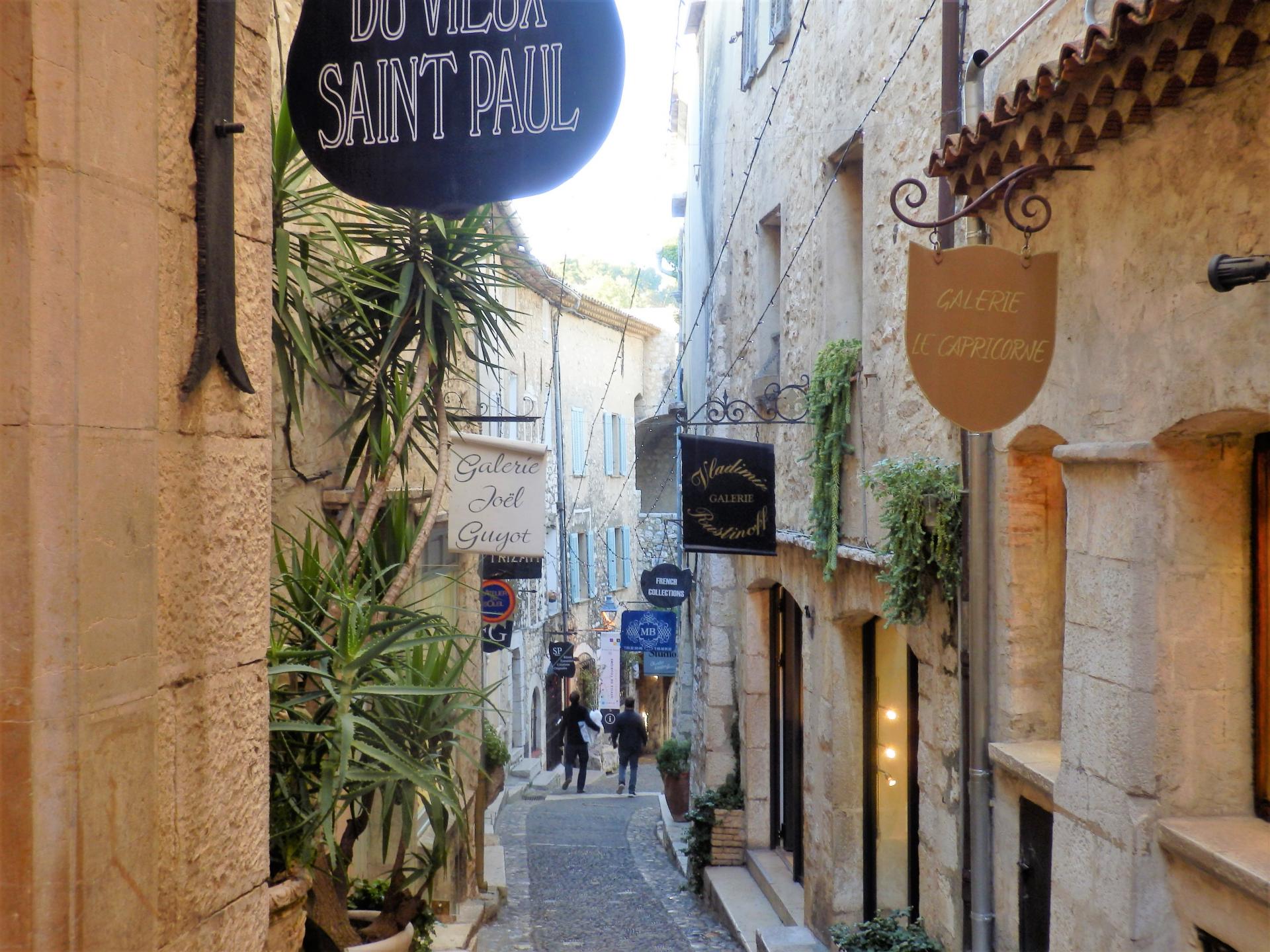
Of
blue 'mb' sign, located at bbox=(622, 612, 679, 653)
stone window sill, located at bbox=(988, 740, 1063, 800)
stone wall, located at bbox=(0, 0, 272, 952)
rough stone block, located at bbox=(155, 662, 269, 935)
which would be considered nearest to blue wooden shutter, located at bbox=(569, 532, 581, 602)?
blue 'mb' sign, located at bbox=(622, 612, 679, 653)

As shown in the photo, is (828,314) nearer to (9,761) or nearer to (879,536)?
(879,536)

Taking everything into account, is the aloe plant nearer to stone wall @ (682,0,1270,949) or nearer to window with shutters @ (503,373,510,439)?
stone wall @ (682,0,1270,949)

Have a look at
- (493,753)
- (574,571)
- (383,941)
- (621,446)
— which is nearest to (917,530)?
(383,941)

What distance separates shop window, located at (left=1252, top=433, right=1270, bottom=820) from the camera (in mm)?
4027

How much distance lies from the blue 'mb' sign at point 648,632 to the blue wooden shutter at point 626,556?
10.4 metres

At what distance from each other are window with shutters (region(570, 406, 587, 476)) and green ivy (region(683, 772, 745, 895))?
1213 centimetres

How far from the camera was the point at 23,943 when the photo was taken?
6.88 ft

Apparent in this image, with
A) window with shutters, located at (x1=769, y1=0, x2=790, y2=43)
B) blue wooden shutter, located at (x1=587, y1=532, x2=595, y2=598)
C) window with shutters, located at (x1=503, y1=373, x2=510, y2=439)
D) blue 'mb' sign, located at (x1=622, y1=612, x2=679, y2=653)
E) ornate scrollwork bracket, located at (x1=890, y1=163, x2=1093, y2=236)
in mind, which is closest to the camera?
ornate scrollwork bracket, located at (x1=890, y1=163, x2=1093, y2=236)

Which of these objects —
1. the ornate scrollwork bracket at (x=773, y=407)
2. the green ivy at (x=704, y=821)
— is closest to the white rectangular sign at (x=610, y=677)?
the green ivy at (x=704, y=821)

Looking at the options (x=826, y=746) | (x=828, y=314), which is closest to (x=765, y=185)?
(x=828, y=314)

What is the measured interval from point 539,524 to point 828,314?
251cm

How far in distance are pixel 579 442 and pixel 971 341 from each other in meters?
20.6

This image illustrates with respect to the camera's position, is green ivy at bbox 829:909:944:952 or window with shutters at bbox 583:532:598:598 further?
window with shutters at bbox 583:532:598:598

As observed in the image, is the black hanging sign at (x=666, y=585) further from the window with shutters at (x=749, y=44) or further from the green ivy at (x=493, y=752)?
the window with shutters at (x=749, y=44)
